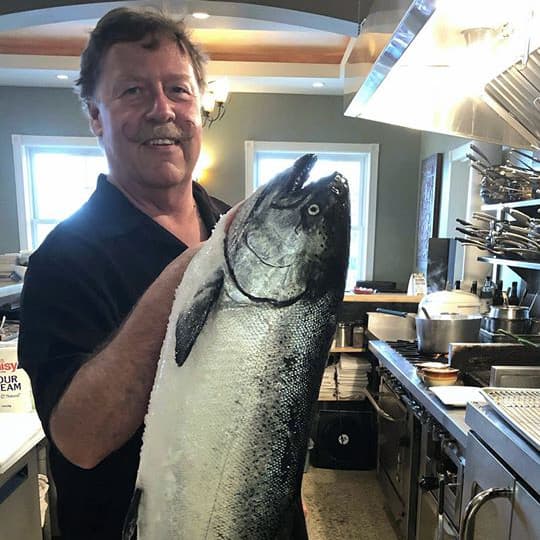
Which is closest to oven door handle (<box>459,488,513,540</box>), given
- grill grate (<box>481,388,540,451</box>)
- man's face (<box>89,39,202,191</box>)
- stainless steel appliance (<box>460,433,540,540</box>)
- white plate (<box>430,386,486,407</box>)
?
stainless steel appliance (<box>460,433,540,540</box>)

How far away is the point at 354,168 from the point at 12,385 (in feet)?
14.5

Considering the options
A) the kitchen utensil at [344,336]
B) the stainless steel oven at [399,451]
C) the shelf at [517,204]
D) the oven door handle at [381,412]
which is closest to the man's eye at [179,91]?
the stainless steel oven at [399,451]

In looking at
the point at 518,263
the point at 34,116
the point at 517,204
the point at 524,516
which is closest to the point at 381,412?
the point at 518,263

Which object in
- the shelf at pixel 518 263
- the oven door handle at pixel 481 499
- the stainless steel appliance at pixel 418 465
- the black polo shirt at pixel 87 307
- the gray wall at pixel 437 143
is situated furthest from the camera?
the gray wall at pixel 437 143

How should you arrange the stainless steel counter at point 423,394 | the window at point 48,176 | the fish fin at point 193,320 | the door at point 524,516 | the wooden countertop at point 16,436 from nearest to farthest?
the fish fin at point 193,320 < the door at point 524,516 < the wooden countertop at point 16,436 < the stainless steel counter at point 423,394 < the window at point 48,176

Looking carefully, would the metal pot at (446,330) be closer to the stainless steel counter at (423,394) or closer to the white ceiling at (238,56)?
the stainless steel counter at (423,394)

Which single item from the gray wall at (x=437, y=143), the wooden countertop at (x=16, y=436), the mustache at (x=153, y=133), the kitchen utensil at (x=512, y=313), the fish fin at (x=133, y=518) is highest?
the gray wall at (x=437, y=143)

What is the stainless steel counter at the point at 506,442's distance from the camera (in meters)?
1.27

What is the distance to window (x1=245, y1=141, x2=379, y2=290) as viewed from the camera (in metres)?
5.37

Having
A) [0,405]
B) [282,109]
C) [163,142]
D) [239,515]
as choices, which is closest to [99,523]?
[239,515]

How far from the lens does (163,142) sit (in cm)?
94

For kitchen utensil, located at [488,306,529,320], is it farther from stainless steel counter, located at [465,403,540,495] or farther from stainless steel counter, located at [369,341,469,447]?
stainless steel counter, located at [465,403,540,495]

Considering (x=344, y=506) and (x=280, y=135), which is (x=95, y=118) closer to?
(x=344, y=506)

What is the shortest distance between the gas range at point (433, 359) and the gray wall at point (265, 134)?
2.76 m
